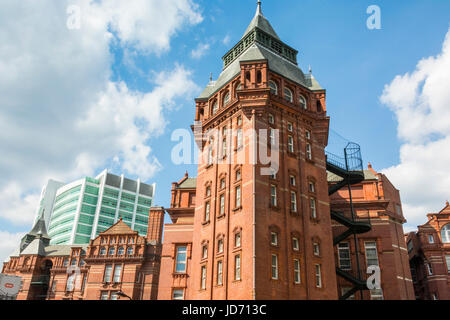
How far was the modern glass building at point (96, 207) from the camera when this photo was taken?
5276 inches

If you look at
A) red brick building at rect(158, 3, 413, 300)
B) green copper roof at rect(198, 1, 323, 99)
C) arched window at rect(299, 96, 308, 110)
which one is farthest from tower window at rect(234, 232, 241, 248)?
green copper roof at rect(198, 1, 323, 99)

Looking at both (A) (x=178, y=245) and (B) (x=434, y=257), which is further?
(B) (x=434, y=257)

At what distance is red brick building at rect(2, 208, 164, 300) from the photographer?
6147cm

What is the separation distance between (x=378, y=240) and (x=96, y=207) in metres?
116

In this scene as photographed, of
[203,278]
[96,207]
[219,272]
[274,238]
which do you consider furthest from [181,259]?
[96,207]

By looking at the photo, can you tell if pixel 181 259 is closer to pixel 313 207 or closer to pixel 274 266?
pixel 274 266

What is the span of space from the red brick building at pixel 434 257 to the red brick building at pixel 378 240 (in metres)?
13.0

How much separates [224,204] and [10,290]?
5501 centimetres

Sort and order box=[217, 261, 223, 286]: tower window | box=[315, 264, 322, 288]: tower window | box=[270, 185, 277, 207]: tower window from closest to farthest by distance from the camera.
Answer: box=[217, 261, 223, 286]: tower window < box=[315, 264, 322, 288]: tower window < box=[270, 185, 277, 207]: tower window

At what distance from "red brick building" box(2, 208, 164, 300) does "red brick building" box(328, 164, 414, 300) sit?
3158 centimetres

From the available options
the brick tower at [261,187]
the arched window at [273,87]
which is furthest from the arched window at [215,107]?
the arched window at [273,87]

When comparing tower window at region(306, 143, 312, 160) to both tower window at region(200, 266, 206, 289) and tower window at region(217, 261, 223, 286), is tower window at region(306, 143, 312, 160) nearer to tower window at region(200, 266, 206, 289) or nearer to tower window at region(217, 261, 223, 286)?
tower window at region(217, 261, 223, 286)

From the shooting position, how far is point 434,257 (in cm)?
5425
